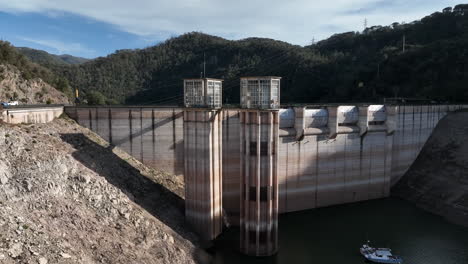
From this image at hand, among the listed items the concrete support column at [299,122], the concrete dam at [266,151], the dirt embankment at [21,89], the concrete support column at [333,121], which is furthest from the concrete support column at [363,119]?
the dirt embankment at [21,89]

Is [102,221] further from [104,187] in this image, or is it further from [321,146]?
[321,146]

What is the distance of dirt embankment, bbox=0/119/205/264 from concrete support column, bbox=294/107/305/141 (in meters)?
13.2

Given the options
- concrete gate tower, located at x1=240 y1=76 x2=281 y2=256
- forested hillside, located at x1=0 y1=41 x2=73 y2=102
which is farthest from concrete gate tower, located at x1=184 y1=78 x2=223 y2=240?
forested hillside, located at x1=0 y1=41 x2=73 y2=102

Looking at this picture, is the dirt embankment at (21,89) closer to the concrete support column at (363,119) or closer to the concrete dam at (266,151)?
the concrete dam at (266,151)

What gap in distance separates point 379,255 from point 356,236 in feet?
13.6

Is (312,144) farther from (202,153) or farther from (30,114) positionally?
(30,114)

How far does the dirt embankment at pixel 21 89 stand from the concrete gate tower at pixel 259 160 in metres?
33.8

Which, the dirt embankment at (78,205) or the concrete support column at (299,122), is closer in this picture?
the dirt embankment at (78,205)

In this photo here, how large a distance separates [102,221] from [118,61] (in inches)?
4321

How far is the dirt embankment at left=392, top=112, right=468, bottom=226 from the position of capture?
32812mm

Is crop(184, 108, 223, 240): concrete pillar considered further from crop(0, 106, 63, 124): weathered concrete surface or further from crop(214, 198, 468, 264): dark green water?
crop(0, 106, 63, 124): weathered concrete surface

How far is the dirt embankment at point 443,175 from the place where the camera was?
3281 cm

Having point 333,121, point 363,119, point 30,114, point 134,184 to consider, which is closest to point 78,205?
point 134,184

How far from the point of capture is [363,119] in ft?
116
